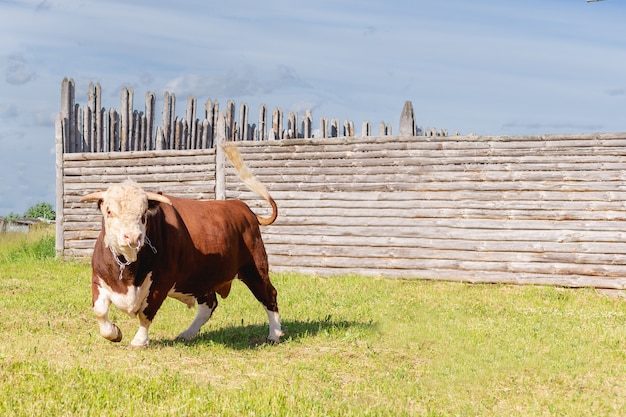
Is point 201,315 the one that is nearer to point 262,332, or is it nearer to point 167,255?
point 262,332

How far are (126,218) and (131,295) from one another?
94 centimetres

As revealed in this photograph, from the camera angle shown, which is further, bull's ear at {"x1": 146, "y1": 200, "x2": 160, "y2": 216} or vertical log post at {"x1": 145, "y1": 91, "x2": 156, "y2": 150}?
vertical log post at {"x1": 145, "y1": 91, "x2": 156, "y2": 150}

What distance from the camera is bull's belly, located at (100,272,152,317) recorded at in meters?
7.86

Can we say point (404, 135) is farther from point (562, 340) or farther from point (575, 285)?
point (562, 340)

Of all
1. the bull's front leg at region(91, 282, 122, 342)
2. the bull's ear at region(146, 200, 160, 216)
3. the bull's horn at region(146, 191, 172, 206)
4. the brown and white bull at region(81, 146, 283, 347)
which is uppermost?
the bull's horn at region(146, 191, 172, 206)

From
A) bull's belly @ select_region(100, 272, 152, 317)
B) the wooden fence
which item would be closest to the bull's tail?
bull's belly @ select_region(100, 272, 152, 317)

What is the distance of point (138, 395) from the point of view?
20.5 ft

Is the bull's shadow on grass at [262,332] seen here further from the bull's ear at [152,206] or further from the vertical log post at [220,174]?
the vertical log post at [220,174]

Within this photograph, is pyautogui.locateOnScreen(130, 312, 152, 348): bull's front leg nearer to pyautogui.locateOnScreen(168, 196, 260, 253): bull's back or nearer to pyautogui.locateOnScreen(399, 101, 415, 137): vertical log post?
pyautogui.locateOnScreen(168, 196, 260, 253): bull's back

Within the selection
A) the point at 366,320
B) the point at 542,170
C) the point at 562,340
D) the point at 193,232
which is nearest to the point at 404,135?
the point at 542,170

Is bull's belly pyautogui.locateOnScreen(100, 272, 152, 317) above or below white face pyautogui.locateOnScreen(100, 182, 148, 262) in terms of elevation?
below

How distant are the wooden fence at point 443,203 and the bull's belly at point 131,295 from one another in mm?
7357

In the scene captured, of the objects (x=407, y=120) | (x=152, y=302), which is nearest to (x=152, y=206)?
(x=152, y=302)

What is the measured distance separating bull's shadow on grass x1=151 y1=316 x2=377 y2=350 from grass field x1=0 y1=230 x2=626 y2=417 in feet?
0.08
